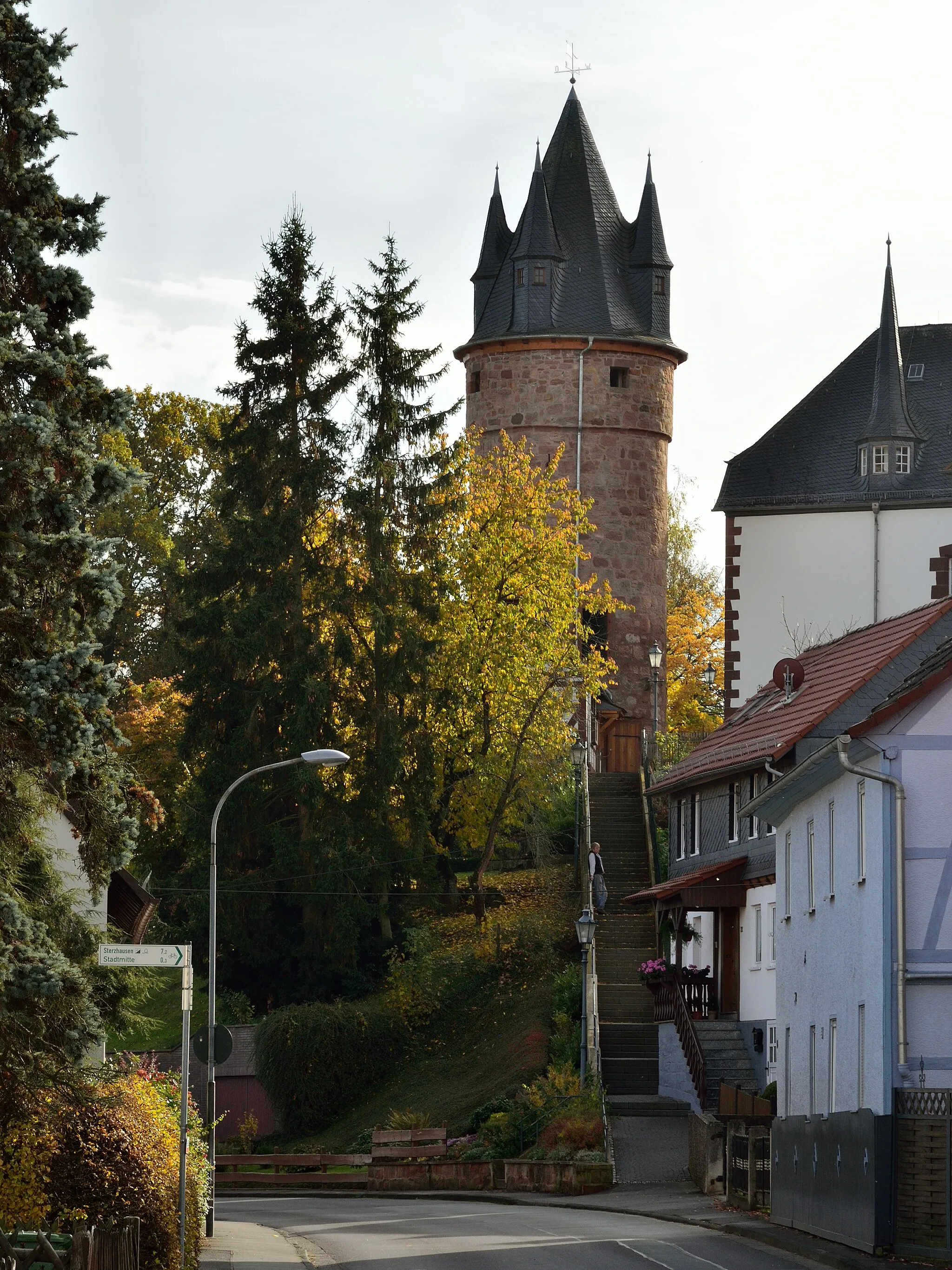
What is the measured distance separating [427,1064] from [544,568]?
1359cm

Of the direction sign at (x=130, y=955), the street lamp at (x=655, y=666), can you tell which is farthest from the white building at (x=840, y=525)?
the direction sign at (x=130, y=955)

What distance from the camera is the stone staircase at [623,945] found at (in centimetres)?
3872

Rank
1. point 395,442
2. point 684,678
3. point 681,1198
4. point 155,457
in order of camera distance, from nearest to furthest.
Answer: point 681,1198, point 395,442, point 155,457, point 684,678

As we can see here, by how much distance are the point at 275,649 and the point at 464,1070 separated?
35.8 feet

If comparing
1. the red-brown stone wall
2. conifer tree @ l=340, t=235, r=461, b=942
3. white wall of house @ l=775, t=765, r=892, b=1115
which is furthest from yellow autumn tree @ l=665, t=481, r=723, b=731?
white wall of house @ l=775, t=765, r=892, b=1115

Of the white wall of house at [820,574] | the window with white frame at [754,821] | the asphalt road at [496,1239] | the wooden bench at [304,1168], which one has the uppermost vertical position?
the white wall of house at [820,574]

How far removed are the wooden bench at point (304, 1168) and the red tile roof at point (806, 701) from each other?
1003cm

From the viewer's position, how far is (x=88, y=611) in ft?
53.9

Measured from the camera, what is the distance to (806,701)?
34156mm

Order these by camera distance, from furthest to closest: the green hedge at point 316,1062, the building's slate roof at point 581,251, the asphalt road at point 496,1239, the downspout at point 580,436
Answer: the building's slate roof at point 581,251
the downspout at point 580,436
the green hedge at point 316,1062
the asphalt road at point 496,1239

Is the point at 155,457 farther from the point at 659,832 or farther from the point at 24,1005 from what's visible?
the point at 24,1005

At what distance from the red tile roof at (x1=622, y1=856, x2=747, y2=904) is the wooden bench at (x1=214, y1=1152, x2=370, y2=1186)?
26.3ft

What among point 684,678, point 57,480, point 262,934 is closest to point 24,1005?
point 57,480

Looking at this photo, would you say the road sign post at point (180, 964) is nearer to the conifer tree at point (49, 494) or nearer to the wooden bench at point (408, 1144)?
the conifer tree at point (49, 494)
